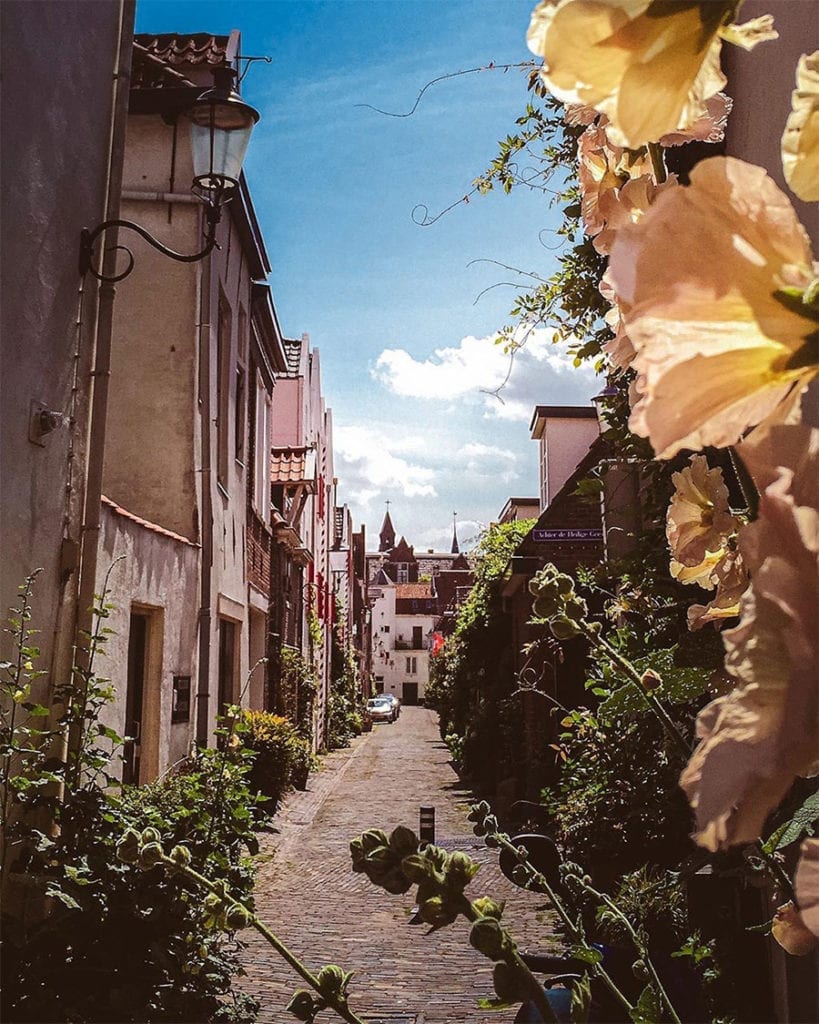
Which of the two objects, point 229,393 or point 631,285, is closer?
point 631,285

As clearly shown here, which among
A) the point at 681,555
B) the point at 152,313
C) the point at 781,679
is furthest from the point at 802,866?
the point at 152,313

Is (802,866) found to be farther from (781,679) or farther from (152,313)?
(152,313)

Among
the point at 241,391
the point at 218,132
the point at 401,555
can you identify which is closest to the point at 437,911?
the point at 218,132

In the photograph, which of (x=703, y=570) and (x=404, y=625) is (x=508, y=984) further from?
(x=404, y=625)

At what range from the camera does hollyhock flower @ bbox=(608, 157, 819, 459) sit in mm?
361

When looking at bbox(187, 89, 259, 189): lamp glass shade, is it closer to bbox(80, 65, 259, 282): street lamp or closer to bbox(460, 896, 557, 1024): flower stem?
bbox(80, 65, 259, 282): street lamp

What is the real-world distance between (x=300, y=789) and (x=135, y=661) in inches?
298

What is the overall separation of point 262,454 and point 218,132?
341 inches

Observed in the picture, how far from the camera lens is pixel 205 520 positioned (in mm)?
9258

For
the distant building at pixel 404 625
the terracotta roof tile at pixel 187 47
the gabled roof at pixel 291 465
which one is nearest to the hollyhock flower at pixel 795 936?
the terracotta roof tile at pixel 187 47

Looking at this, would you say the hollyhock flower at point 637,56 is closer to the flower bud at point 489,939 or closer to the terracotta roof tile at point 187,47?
the flower bud at point 489,939

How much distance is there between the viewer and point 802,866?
331 millimetres

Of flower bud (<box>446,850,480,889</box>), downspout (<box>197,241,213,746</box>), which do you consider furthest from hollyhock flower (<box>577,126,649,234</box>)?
downspout (<box>197,241,213,746</box>)

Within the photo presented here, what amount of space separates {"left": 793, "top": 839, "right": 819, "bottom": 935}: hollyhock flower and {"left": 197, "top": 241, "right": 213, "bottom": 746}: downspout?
9.01 m
